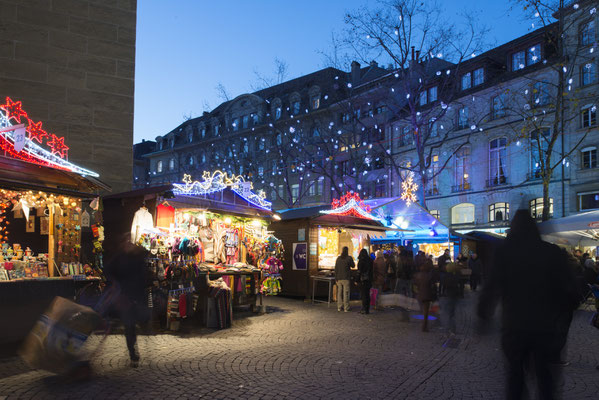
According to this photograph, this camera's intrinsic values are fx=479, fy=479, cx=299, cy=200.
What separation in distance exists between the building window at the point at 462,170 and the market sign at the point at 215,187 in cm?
2146

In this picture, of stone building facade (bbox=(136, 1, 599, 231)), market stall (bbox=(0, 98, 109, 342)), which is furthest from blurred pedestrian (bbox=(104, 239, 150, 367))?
stone building facade (bbox=(136, 1, 599, 231))

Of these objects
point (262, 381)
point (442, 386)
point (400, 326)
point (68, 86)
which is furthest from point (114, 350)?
point (68, 86)

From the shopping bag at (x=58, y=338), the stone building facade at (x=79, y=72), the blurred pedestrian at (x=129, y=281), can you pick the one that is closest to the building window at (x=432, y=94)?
the stone building facade at (x=79, y=72)

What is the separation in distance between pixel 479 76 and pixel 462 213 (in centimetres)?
892

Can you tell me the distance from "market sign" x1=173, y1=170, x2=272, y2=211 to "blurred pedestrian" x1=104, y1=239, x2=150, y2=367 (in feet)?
13.1

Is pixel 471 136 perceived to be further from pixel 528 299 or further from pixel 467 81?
pixel 528 299

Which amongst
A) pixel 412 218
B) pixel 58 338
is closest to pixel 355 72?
pixel 412 218

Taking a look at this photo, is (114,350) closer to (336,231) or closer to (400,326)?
(400,326)

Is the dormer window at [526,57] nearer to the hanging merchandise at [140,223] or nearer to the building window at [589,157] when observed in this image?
the building window at [589,157]

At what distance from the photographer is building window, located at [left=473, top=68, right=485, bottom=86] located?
3039 cm

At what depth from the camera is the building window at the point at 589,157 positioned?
2514 cm

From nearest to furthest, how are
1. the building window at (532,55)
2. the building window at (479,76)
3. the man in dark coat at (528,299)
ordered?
the man in dark coat at (528,299) → the building window at (532,55) → the building window at (479,76)

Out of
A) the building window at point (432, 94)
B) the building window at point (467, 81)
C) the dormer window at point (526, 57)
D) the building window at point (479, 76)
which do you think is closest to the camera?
the dormer window at point (526, 57)

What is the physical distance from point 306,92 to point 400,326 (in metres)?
34.9
